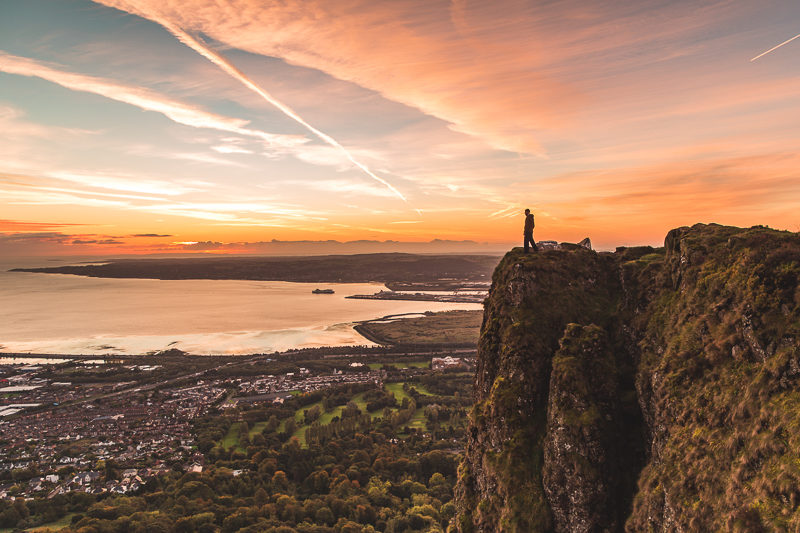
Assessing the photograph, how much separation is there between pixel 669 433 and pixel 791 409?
424 cm

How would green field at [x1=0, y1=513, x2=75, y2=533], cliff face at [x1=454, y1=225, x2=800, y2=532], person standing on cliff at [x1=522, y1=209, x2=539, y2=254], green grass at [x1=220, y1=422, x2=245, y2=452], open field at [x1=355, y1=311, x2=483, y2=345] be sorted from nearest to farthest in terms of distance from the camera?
cliff face at [x1=454, y1=225, x2=800, y2=532], person standing on cliff at [x1=522, y1=209, x2=539, y2=254], green field at [x1=0, y1=513, x2=75, y2=533], green grass at [x1=220, y1=422, x2=245, y2=452], open field at [x1=355, y1=311, x2=483, y2=345]

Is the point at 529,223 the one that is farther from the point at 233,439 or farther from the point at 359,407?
the point at 359,407

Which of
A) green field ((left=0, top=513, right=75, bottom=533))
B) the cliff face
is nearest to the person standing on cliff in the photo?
the cliff face

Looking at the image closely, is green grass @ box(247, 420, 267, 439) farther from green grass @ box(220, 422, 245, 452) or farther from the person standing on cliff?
the person standing on cliff

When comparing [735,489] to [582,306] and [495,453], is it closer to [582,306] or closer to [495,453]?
[495,453]

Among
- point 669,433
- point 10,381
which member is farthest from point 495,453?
point 10,381

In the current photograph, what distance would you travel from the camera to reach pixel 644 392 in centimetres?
1691

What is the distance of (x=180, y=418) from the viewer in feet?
284

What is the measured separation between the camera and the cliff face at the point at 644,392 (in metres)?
12.2

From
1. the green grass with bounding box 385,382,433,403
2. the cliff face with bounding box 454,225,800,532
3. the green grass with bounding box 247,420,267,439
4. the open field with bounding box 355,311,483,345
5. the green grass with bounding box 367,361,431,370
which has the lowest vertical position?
the green grass with bounding box 247,420,267,439

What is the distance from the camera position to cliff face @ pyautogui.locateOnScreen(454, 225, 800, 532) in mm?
12203

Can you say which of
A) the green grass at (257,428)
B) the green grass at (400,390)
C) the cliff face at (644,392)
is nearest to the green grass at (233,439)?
the green grass at (257,428)

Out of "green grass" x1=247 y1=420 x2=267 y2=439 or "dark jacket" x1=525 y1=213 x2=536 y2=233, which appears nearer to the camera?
"dark jacket" x1=525 y1=213 x2=536 y2=233

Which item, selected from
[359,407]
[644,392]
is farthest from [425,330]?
[644,392]
